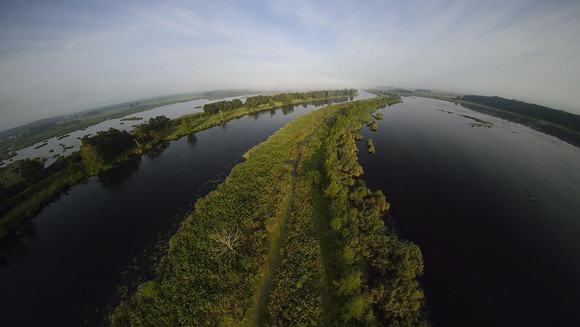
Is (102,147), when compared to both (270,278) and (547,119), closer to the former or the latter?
(270,278)

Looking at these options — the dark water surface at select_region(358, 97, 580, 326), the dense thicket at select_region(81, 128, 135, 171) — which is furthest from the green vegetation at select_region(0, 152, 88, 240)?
the dark water surface at select_region(358, 97, 580, 326)

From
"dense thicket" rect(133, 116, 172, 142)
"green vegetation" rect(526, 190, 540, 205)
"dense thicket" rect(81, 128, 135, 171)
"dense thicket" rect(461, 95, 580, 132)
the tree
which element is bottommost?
"green vegetation" rect(526, 190, 540, 205)

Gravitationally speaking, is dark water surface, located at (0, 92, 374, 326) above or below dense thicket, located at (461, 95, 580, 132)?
below

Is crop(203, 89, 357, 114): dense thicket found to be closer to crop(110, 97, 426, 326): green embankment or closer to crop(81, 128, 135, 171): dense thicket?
crop(81, 128, 135, 171): dense thicket

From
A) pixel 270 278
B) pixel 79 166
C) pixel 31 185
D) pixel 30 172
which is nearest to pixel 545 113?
pixel 270 278

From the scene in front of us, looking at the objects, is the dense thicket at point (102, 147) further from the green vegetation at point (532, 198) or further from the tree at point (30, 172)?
the green vegetation at point (532, 198)

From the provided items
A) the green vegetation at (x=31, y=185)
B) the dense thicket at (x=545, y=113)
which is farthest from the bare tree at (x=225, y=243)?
the dense thicket at (x=545, y=113)

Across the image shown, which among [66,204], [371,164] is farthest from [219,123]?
[371,164]
